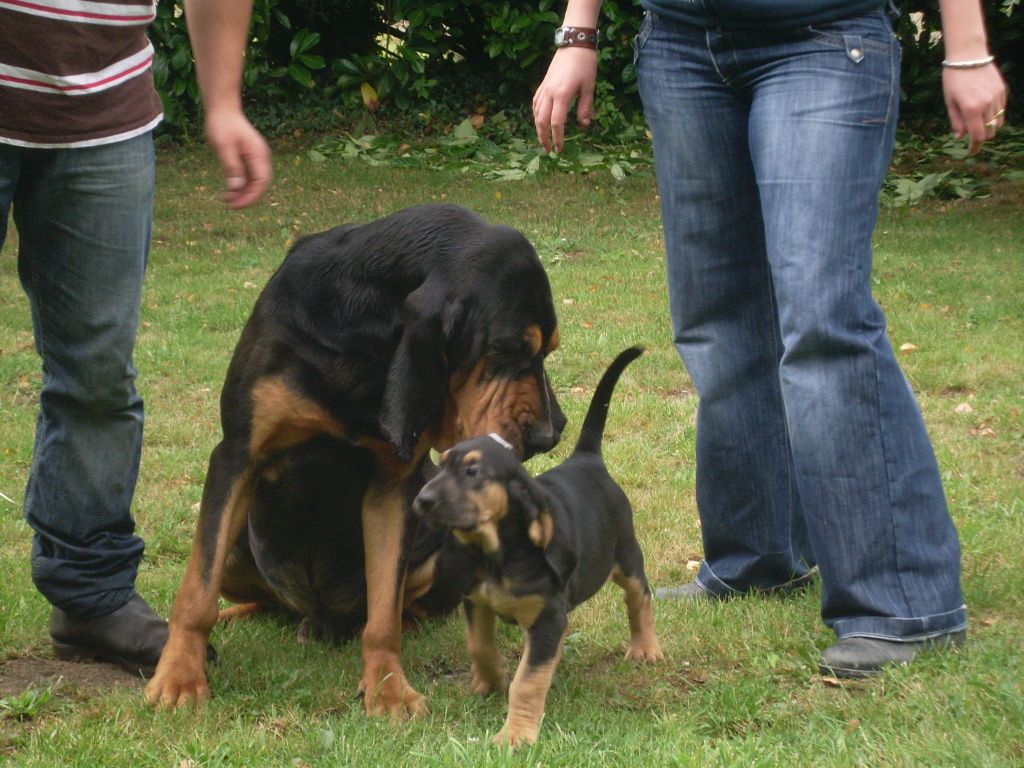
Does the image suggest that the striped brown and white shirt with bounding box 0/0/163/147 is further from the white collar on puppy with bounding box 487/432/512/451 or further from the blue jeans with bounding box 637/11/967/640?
the blue jeans with bounding box 637/11/967/640

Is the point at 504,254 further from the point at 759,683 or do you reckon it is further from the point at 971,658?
the point at 971,658

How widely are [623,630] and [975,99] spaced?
197cm

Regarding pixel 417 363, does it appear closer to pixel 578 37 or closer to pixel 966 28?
pixel 578 37

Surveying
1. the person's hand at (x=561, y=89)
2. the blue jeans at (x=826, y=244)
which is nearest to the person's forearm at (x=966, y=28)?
the blue jeans at (x=826, y=244)

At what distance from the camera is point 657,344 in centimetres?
840

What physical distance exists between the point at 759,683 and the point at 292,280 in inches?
69.8

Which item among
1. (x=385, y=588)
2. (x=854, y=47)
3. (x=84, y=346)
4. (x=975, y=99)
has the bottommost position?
(x=385, y=588)

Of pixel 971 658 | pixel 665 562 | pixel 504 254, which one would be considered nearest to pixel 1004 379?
pixel 665 562

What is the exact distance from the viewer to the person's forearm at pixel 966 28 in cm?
336

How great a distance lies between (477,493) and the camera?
314cm

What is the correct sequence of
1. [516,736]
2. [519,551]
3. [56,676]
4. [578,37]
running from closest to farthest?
[516,736] < [519,551] < [56,676] < [578,37]

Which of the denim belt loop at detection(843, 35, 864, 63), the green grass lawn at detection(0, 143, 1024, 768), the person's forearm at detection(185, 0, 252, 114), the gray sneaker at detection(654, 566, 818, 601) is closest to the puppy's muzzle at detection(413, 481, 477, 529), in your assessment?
the green grass lawn at detection(0, 143, 1024, 768)

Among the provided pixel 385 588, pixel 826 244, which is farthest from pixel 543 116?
pixel 385 588

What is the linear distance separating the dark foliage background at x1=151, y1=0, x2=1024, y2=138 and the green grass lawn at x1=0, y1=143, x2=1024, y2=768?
6.50 m
